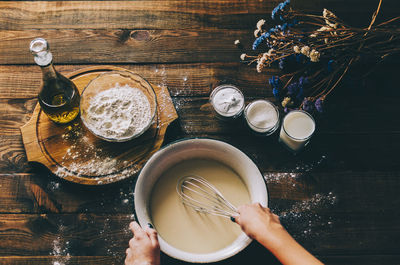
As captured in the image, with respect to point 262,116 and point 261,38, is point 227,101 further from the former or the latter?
point 261,38

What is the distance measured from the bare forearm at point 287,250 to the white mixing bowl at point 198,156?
0.07 m

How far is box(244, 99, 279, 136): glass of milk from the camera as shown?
3.31 ft

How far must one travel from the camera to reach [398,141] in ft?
3.49

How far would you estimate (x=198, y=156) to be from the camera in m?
0.94

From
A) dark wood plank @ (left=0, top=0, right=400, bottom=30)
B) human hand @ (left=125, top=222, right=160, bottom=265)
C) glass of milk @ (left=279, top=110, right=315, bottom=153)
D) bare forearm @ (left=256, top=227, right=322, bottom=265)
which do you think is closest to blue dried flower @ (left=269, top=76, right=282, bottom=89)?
glass of milk @ (left=279, top=110, right=315, bottom=153)

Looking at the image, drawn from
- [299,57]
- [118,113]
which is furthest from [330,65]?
[118,113]

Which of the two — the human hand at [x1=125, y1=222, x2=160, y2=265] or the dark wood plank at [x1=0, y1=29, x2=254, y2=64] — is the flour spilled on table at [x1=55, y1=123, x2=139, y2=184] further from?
the dark wood plank at [x1=0, y1=29, x2=254, y2=64]

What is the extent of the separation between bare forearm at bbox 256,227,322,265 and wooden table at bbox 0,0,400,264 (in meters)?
0.18

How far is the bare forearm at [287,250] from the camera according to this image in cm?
77

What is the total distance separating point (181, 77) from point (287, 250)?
0.62 meters

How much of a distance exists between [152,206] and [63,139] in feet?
1.15

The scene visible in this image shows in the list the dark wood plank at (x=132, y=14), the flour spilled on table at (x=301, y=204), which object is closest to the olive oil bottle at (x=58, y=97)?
the dark wood plank at (x=132, y=14)

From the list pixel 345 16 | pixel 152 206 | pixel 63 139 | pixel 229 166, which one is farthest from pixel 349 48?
pixel 63 139

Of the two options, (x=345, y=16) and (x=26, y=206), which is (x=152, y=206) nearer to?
(x=26, y=206)
